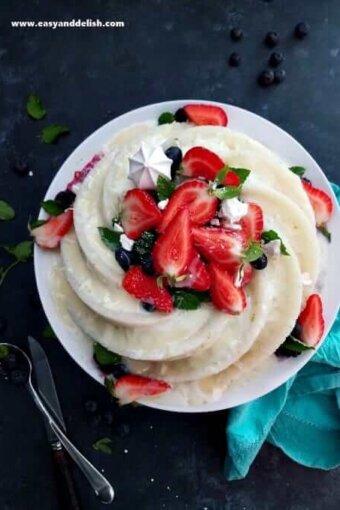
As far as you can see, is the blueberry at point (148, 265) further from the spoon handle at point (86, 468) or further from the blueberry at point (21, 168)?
the blueberry at point (21, 168)

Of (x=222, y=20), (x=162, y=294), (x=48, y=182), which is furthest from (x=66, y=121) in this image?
(x=162, y=294)

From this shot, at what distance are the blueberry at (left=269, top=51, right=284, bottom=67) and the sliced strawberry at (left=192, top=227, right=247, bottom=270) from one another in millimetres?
1214

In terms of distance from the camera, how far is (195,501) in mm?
3480

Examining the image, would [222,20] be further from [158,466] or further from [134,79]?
[158,466]

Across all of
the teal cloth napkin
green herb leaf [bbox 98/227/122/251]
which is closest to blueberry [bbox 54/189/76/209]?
green herb leaf [bbox 98/227/122/251]

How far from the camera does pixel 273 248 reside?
9.27 ft

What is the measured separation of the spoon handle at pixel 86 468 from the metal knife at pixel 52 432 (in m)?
0.05

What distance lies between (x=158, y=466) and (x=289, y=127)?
163cm

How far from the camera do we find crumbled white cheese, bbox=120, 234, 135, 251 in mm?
2834

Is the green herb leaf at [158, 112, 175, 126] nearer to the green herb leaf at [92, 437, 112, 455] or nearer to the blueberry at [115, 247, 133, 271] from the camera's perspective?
the blueberry at [115, 247, 133, 271]

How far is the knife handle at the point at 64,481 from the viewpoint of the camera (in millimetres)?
3357

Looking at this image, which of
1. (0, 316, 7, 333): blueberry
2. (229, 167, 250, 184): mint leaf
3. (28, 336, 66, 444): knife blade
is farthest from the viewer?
(0, 316, 7, 333): blueberry

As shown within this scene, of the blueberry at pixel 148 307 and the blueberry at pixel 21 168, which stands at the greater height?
the blueberry at pixel 21 168

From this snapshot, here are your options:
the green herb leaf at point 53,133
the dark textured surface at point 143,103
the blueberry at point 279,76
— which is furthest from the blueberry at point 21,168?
the blueberry at point 279,76
